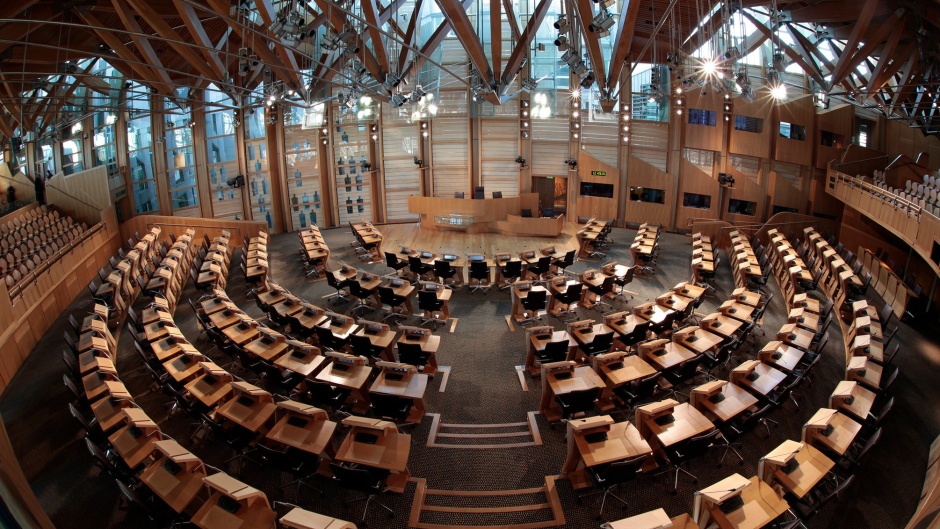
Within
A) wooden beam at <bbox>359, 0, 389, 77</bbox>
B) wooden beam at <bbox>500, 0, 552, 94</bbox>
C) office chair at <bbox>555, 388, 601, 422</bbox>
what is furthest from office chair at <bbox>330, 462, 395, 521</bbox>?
wooden beam at <bbox>500, 0, 552, 94</bbox>

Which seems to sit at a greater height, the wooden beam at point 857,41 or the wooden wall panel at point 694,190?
the wooden beam at point 857,41

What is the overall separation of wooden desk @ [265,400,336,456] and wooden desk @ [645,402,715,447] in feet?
15.8

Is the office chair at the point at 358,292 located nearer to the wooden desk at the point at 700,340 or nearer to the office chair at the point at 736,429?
the wooden desk at the point at 700,340

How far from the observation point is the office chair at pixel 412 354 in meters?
10.2

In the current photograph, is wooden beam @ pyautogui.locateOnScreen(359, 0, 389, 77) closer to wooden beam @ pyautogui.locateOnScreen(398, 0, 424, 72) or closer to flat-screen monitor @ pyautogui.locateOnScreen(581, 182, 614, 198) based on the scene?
wooden beam @ pyautogui.locateOnScreen(398, 0, 424, 72)

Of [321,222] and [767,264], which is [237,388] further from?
[321,222]

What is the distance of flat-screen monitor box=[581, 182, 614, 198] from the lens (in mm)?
24484

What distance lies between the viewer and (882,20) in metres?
15.7

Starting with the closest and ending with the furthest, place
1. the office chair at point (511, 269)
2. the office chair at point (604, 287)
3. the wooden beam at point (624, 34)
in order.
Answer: the wooden beam at point (624, 34), the office chair at point (604, 287), the office chair at point (511, 269)

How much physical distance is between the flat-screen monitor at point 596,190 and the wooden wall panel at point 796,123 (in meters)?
6.87

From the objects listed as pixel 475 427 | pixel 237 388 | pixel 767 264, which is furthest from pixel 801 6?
pixel 237 388

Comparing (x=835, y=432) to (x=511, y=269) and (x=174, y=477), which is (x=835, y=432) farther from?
(x=174, y=477)

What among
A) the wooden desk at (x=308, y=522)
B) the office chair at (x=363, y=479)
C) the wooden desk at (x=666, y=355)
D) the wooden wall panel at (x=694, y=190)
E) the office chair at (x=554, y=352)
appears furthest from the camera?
the wooden wall panel at (x=694, y=190)

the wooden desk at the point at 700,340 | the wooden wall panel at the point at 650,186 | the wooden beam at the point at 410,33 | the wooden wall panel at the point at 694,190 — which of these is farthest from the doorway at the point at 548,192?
the wooden desk at the point at 700,340
